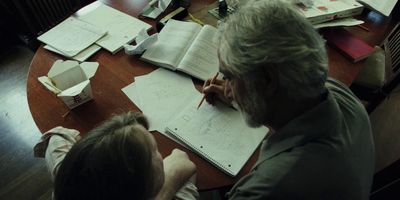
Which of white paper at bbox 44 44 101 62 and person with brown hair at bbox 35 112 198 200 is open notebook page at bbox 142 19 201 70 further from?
person with brown hair at bbox 35 112 198 200

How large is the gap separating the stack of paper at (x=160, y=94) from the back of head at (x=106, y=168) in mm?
440

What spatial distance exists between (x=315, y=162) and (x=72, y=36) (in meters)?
1.23

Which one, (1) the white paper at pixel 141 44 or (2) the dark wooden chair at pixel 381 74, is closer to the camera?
(1) the white paper at pixel 141 44

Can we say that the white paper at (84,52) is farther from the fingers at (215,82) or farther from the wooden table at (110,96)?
the fingers at (215,82)

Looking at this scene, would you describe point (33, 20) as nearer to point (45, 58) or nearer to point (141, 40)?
point (45, 58)

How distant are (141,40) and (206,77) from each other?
36 cm

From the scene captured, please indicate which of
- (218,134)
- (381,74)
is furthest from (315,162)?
(381,74)

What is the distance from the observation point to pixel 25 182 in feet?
6.26

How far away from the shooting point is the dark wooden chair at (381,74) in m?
1.52

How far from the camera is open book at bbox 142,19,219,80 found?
1.26 metres

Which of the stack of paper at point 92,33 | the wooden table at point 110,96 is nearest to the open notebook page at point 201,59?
the wooden table at point 110,96

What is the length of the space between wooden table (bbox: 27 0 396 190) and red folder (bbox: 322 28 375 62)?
3cm

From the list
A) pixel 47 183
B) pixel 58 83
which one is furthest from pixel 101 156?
pixel 47 183

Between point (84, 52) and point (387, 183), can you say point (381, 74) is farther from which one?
point (84, 52)
